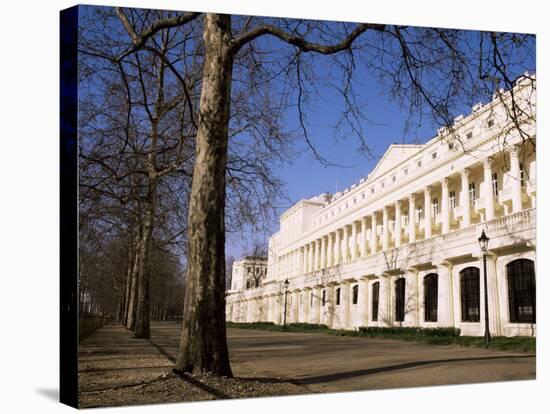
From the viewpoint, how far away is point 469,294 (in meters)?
15.1

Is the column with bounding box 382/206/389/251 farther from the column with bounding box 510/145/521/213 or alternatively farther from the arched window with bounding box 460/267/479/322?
the column with bounding box 510/145/521/213

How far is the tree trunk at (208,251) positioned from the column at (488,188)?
7.59 m

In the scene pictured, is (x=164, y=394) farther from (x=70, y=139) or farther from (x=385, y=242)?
(x=385, y=242)

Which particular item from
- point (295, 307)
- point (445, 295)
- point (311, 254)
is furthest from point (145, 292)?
point (445, 295)

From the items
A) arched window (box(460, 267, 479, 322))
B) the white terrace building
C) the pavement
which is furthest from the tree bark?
arched window (box(460, 267, 479, 322))

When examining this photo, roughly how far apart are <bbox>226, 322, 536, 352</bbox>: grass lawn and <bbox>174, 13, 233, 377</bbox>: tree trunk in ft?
5.98

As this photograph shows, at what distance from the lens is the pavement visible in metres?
9.81

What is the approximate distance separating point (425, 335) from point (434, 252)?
282 centimetres

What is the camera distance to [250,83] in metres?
11.2

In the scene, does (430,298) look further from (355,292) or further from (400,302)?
(355,292)

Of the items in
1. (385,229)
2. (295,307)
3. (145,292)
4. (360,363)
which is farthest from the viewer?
(385,229)

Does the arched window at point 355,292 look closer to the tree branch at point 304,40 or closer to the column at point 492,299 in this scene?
the column at point 492,299

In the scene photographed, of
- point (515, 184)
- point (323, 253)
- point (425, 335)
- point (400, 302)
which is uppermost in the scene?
point (515, 184)
